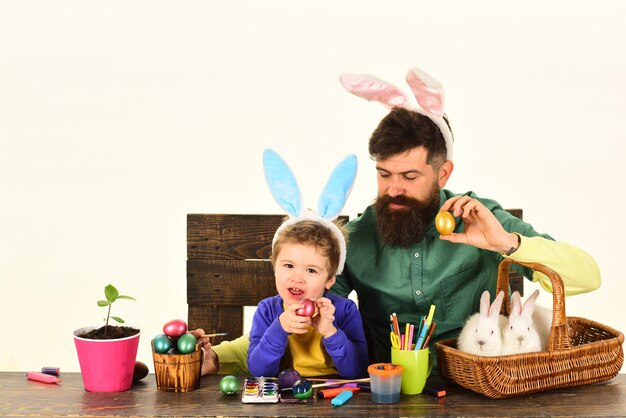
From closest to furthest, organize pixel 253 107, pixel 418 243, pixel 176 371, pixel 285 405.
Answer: pixel 285 405 → pixel 176 371 → pixel 418 243 → pixel 253 107

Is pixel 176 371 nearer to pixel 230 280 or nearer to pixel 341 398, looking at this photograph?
pixel 341 398

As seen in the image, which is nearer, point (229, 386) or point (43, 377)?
point (229, 386)

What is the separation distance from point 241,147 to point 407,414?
211 centimetres

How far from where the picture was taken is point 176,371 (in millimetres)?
1975

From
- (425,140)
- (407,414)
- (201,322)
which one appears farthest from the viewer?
(201,322)

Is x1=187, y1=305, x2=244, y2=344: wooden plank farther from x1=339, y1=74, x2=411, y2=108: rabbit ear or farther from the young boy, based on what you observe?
x1=339, y1=74, x2=411, y2=108: rabbit ear

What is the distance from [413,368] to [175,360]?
0.55 m

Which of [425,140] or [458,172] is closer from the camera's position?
[425,140]

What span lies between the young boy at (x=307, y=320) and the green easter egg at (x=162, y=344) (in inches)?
8.8

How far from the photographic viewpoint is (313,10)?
3693 mm

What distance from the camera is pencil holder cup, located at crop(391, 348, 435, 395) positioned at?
76.4 inches

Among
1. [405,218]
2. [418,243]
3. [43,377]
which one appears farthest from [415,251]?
[43,377]

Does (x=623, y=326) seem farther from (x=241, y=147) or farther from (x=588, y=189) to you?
(x=241, y=147)

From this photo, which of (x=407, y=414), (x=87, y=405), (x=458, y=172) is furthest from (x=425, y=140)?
(x=458, y=172)
